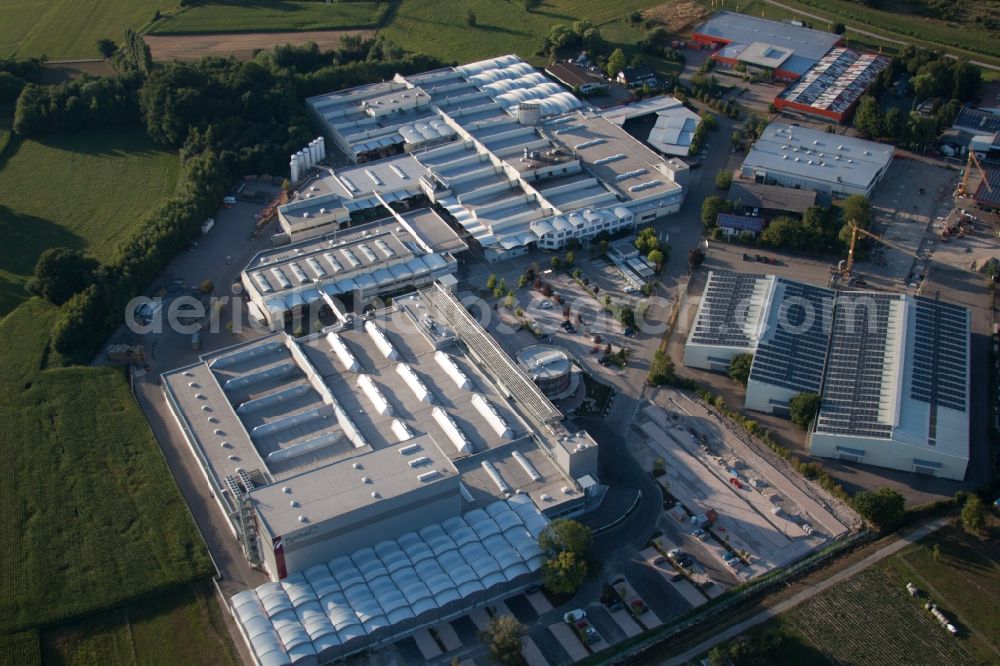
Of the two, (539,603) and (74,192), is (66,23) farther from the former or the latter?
(539,603)

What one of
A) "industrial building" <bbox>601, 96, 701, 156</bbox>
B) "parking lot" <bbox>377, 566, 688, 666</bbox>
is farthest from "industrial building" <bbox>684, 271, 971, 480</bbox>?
"industrial building" <bbox>601, 96, 701, 156</bbox>

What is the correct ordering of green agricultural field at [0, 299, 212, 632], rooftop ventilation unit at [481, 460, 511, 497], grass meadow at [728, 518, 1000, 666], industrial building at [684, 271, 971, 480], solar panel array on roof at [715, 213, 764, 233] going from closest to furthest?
grass meadow at [728, 518, 1000, 666], green agricultural field at [0, 299, 212, 632], rooftop ventilation unit at [481, 460, 511, 497], industrial building at [684, 271, 971, 480], solar panel array on roof at [715, 213, 764, 233]

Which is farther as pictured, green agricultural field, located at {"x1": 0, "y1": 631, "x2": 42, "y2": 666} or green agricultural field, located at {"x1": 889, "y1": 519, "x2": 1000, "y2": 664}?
green agricultural field, located at {"x1": 889, "y1": 519, "x2": 1000, "y2": 664}

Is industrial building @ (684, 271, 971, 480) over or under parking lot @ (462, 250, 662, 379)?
over

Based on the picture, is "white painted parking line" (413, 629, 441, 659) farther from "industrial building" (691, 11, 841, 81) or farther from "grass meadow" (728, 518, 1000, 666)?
"industrial building" (691, 11, 841, 81)

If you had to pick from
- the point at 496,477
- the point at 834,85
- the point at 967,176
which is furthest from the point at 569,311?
the point at 834,85
